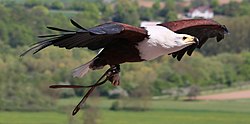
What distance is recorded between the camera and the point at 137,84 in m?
36.9

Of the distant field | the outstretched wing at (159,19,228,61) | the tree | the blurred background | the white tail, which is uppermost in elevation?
the outstretched wing at (159,19,228,61)

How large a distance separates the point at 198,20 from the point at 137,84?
3140cm

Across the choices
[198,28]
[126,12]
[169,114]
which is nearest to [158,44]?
[198,28]

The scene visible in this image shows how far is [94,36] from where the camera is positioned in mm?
4926

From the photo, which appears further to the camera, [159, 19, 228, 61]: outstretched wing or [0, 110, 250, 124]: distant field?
[0, 110, 250, 124]: distant field

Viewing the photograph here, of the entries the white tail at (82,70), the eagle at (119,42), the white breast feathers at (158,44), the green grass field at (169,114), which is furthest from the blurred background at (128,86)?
the white breast feathers at (158,44)

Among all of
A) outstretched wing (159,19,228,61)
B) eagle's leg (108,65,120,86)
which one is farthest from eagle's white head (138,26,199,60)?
eagle's leg (108,65,120,86)

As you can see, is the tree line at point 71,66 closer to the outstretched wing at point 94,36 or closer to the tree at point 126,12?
the tree at point 126,12

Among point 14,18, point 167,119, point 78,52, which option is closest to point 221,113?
point 167,119

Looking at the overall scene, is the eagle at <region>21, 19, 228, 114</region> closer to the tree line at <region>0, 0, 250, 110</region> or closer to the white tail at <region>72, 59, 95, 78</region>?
the white tail at <region>72, 59, 95, 78</region>

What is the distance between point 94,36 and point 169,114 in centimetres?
2914

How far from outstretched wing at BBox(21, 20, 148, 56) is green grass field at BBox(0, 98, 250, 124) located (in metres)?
25.1

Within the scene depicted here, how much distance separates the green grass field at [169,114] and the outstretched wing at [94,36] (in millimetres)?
25086

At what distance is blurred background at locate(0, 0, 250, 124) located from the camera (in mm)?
30625
